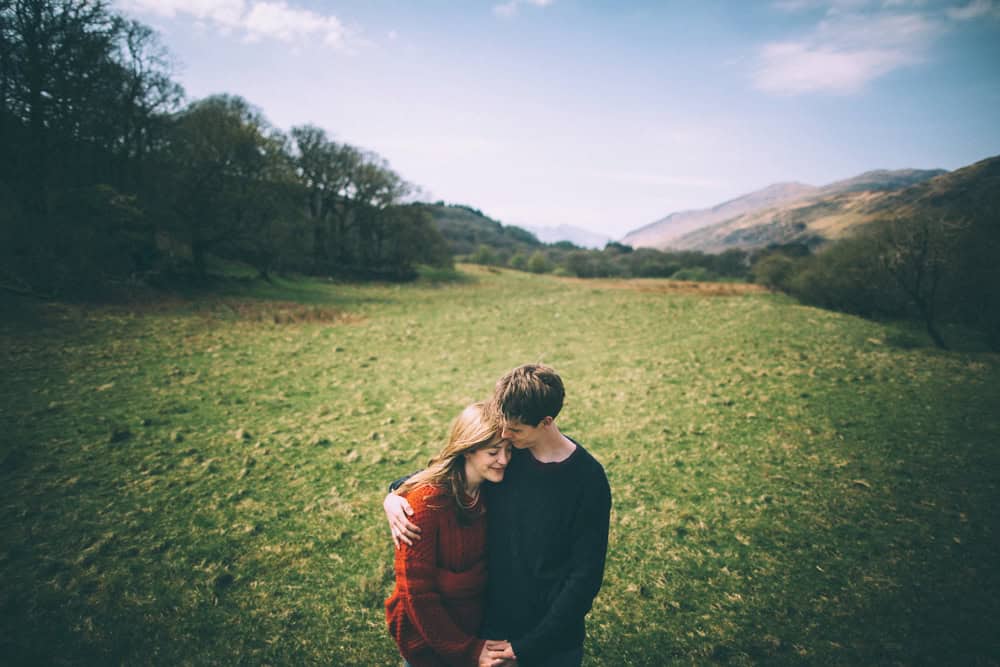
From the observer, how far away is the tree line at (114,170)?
15266 mm

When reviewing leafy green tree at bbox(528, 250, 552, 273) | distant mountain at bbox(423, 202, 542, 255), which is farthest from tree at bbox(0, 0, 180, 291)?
distant mountain at bbox(423, 202, 542, 255)

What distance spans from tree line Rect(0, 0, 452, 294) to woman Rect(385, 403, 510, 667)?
20.0 m

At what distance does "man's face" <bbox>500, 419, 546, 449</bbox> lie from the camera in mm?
2191

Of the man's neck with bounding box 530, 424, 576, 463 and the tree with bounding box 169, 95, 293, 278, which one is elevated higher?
the tree with bounding box 169, 95, 293, 278

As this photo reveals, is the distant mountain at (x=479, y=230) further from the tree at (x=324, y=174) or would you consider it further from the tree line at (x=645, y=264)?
the tree at (x=324, y=174)

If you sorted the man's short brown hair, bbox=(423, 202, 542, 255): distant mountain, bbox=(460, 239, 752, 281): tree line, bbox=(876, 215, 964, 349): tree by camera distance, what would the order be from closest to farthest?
the man's short brown hair, bbox=(876, 215, 964, 349): tree, bbox=(460, 239, 752, 281): tree line, bbox=(423, 202, 542, 255): distant mountain

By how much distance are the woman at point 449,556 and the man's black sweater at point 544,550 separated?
0.11 meters

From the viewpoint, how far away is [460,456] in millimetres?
2434

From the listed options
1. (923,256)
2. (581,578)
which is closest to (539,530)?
(581,578)

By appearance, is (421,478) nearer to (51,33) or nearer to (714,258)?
(51,33)

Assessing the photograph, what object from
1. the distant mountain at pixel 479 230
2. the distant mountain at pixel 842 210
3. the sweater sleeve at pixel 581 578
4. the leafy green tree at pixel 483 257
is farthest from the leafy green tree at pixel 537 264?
the sweater sleeve at pixel 581 578

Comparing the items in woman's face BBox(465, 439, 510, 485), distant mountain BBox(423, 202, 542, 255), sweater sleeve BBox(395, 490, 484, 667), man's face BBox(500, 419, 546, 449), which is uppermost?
distant mountain BBox(423, 202, 542, 255)

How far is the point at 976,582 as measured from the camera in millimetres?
4379

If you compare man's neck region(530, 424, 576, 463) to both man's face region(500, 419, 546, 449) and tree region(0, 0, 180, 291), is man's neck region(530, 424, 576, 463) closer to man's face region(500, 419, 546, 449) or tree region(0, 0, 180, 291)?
man's face region(500, 419, 546, 449)
